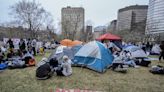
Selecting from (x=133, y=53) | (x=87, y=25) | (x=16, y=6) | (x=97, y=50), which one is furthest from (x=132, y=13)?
(x=97, y=50)

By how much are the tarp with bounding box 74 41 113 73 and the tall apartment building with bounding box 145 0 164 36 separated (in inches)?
1777

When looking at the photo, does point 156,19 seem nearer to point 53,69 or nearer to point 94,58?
point 94,58

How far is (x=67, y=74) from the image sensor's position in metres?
8.27

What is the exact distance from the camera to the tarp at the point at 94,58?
9.15 metres

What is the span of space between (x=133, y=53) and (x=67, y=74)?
7249mm

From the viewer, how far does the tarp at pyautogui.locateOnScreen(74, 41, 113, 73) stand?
30.0ft

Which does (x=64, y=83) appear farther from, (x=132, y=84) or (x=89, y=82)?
(x=132, y=84)

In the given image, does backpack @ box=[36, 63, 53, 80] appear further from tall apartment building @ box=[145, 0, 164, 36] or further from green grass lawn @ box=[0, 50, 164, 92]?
tall apartment building @ box=[145, 0, 164, 36]

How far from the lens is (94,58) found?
9.45 meters

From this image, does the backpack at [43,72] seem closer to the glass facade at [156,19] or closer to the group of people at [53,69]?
the group of people at [53,69]

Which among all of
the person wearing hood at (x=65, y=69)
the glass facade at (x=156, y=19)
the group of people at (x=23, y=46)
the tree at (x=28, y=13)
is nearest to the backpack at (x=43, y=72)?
the person wearing hood at (x=65, y=69)

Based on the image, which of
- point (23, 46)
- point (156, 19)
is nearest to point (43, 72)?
point (23, 46)

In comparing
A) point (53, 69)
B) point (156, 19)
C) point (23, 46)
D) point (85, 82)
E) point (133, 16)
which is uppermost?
point (133, 16)

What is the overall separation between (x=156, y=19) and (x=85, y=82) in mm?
55136
